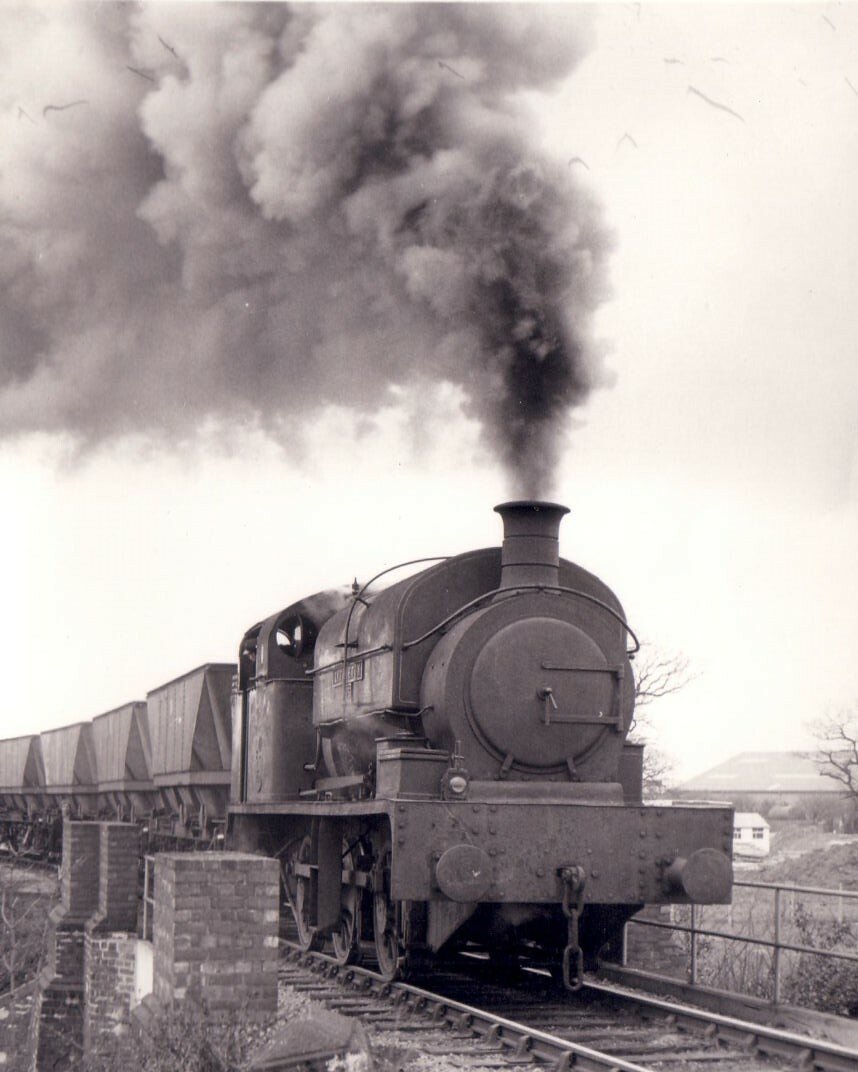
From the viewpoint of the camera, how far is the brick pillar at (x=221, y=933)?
718 centimetres

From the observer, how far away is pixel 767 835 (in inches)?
1524

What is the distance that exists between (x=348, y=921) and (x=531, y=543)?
3158 millimetres

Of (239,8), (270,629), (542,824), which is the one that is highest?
(239,8)

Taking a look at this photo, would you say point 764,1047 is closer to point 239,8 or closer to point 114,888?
point 114,888

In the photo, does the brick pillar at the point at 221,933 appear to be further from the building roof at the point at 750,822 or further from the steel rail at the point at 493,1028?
the building roof at the point at 750,822

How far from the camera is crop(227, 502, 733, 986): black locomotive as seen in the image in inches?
316

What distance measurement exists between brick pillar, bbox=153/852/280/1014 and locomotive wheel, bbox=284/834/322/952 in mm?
3069

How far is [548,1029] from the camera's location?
7.70m

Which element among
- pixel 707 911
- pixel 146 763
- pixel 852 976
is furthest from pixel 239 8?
pixel 707 911

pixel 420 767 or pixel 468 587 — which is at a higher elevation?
pixel 468 587

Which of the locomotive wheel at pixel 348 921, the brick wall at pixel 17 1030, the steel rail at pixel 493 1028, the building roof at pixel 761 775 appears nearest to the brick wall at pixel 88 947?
the brick wall at pixel 17 1030

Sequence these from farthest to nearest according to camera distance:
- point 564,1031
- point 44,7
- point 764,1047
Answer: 1. point 44,7
2. point 564,1031
3. point 764,1047

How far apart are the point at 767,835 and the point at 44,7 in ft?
109

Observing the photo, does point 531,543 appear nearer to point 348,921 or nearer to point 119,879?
point 348,921
